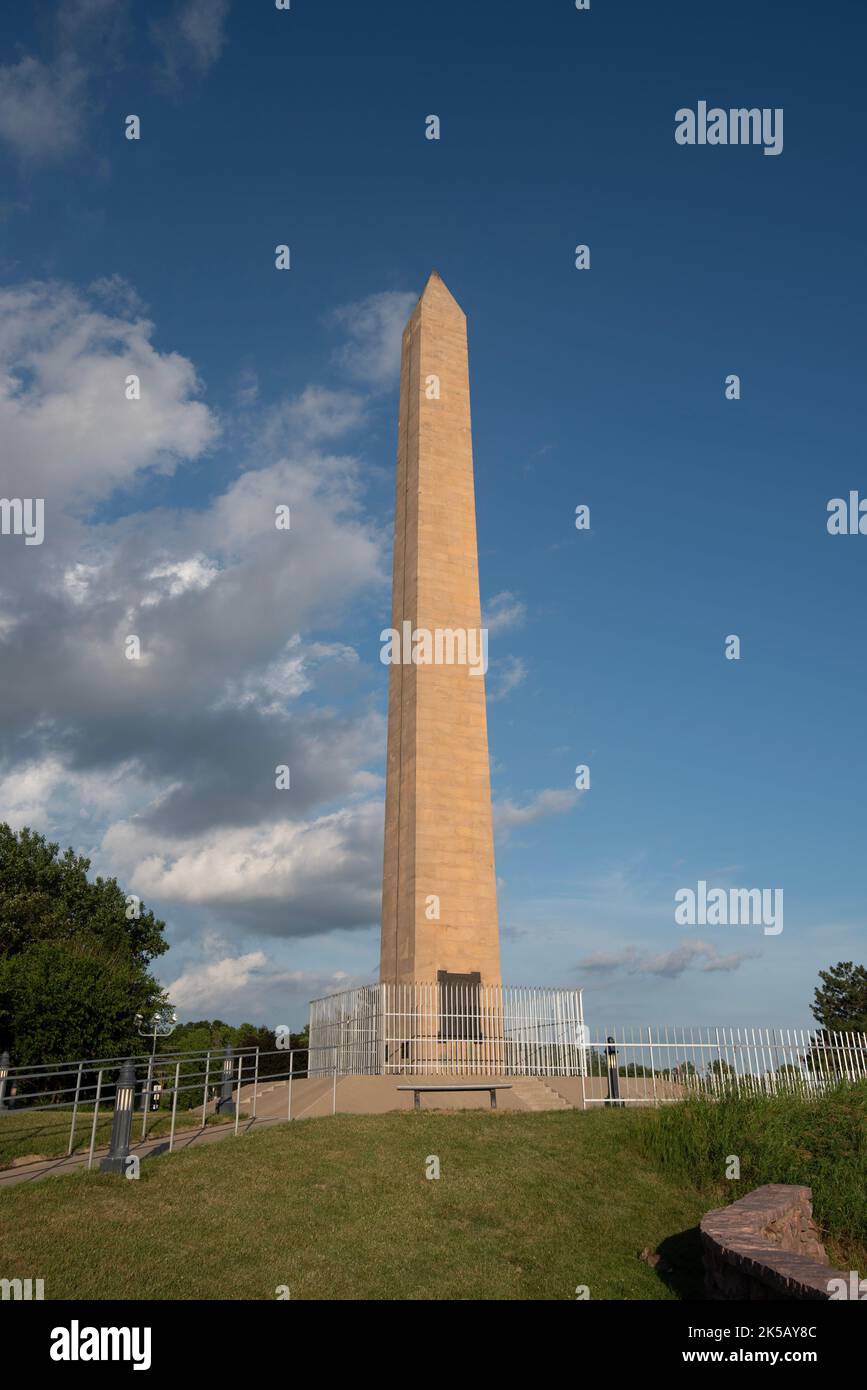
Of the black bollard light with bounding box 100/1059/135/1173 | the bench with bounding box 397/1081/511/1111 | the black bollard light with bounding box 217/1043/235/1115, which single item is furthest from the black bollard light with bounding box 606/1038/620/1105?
the black bollard light with bounding box 100/1059/135/1173

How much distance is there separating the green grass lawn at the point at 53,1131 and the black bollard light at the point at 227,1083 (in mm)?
508

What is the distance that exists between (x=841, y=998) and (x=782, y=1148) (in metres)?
39.2

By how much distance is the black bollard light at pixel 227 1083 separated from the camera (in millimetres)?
18219

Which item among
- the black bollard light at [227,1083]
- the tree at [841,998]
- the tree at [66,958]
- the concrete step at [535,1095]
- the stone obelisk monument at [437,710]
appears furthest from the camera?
the tree at [841,998]

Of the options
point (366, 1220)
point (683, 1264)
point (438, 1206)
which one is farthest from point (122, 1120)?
point (683, 1264)

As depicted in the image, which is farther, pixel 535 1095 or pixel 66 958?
pixel 66 958

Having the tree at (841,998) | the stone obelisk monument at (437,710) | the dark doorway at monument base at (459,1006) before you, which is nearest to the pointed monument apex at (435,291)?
the stone obelisk monument at (437,710)

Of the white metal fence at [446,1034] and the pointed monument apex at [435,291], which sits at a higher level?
the pointed monument apex at [435,291]

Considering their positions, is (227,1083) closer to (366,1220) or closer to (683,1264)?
(366,1220)

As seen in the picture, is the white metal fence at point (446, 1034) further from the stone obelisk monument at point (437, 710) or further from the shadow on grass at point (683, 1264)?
the shadow on grass at point (683, 1264)

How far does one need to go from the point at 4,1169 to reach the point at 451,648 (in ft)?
54.3

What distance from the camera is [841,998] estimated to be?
47.9m

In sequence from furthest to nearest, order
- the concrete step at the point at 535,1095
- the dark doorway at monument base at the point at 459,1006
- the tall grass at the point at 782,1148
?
the dark doorway at monument base at the point at 459,1006, the concrete step at the point at 535,1095, the tall grass at the point at 782,1148

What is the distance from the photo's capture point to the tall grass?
11.6 m
